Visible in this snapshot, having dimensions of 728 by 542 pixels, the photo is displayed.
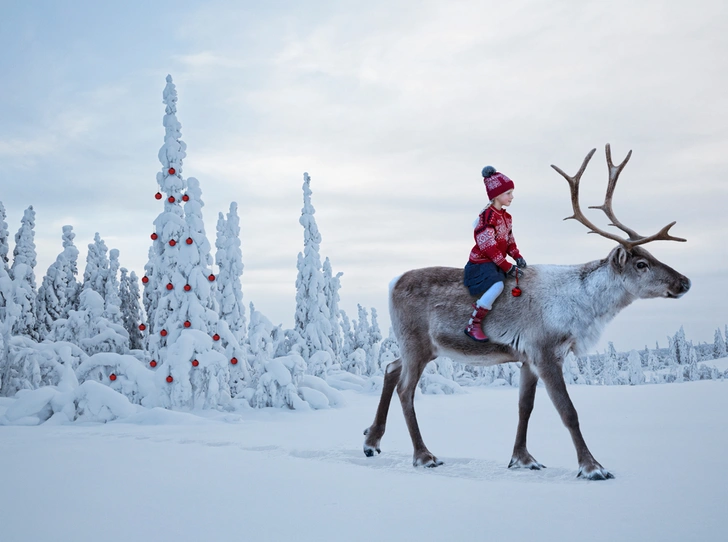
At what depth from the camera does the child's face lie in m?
6.36

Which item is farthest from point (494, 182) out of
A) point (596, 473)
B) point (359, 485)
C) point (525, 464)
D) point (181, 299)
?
point (181, 299)

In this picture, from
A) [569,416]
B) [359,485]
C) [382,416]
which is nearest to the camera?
[359,485]

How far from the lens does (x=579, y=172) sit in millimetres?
6508

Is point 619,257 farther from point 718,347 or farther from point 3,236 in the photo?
point 718,347

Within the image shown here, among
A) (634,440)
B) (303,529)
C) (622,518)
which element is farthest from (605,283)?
(303,529)

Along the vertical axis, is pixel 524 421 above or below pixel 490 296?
below

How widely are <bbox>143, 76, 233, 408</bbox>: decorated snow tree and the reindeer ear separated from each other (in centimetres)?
1021

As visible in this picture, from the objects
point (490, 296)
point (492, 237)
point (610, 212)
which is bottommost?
point (490, 296)

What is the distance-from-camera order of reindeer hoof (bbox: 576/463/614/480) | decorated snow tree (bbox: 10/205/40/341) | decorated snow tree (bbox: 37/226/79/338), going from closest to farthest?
reindeer hoof (bbox: 576/463/614/480)
decorated snow tree (bbox: 10/205/40/341)
decorated snow tree (bbox: 37/226/79/338)

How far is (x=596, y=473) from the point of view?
17.2ft

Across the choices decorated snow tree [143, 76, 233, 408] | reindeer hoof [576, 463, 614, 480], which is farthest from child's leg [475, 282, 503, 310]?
decorated snow tree [143, 76, 233, 408]

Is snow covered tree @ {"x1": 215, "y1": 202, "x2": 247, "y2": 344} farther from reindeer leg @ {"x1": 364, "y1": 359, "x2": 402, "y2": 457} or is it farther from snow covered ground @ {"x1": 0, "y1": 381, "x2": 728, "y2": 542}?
reindeer leg @ {"x1": 364, "y1": 359, "x2": 402, "y2": 457}

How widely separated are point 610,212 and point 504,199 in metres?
1.17

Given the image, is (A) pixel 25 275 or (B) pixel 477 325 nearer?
(B) pixel 477 325
